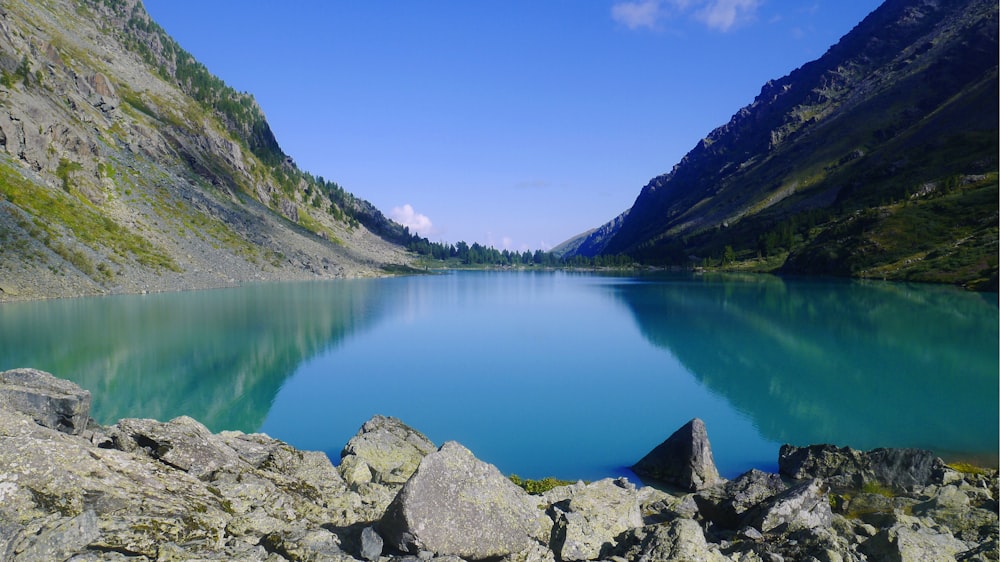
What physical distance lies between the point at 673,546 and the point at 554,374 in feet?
98.7

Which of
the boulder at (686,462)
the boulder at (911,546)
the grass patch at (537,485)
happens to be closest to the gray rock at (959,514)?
the boulder at (911,546)

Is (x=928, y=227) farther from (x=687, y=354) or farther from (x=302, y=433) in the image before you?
(x=302, y=433)

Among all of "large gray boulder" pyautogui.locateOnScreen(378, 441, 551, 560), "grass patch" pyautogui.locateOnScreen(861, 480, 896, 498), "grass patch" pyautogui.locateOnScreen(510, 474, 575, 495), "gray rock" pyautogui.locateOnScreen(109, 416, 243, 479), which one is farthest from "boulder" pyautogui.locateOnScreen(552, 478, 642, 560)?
"grass patch" pyautogui.locateOnScreen(861, 480, 896, 498)

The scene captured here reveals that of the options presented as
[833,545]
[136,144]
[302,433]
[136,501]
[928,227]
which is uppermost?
[136,144]

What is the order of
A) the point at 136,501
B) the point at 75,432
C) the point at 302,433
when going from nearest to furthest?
1. the point at 136,501
2. the point at 75,432
3. the point at 302,433

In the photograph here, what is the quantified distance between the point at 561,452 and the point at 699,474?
6.32 m

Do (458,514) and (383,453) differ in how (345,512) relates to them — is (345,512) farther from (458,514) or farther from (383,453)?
(383,453)

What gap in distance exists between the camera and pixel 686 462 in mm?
19734

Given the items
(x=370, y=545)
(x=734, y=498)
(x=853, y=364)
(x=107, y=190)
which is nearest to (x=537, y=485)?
(x=734, y=498)

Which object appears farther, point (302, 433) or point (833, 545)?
point (302, 433)

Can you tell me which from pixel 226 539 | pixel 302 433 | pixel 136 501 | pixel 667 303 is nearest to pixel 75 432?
pixel 136 501

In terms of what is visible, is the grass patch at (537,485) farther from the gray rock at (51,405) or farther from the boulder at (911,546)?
the gray rock at (51,405)

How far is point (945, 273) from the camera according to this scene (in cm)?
10381

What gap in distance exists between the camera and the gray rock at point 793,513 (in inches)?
461
